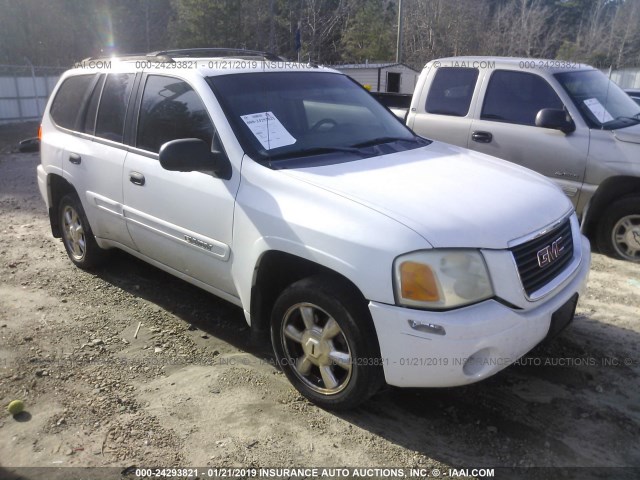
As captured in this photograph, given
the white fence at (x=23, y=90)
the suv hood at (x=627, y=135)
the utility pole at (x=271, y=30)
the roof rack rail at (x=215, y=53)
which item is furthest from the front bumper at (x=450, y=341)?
the utility pole at (x=271, y=30)

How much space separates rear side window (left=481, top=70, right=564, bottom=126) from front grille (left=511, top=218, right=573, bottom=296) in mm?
2796

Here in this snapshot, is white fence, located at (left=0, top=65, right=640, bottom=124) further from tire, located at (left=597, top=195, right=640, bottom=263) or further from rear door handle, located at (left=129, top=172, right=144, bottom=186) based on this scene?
rear door handle, located at (left=129, top=172, right=144, bottom=186)

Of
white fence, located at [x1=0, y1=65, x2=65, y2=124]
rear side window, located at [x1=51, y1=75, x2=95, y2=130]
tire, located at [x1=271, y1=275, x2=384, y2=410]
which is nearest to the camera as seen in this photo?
tire, located at [x1=271, y1=275, x2=384, y2=410]

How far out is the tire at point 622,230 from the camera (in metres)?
5.25

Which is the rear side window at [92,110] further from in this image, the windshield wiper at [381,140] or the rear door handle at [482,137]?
the rear door handle at [482,137]

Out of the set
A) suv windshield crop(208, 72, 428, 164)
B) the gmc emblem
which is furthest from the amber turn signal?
suv windshield crop(208, 72, 428, 164)

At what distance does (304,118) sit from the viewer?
376 centimetres

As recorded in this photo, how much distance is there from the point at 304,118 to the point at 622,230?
136 inches

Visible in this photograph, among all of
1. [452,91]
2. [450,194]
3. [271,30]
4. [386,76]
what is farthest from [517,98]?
[271,30]

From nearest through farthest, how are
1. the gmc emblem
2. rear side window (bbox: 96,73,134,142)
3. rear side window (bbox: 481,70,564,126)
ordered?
1. the gmc emblem
2. rear side window (bbox: 96,73,134,142)
3. rear side window (bbox: 481,70,564,126)

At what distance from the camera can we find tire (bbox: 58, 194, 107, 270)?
4.93 metres

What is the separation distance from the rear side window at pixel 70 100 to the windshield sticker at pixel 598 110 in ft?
15.1

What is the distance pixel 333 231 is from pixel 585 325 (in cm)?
238

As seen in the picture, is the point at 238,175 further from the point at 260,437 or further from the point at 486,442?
the point at 486,442
